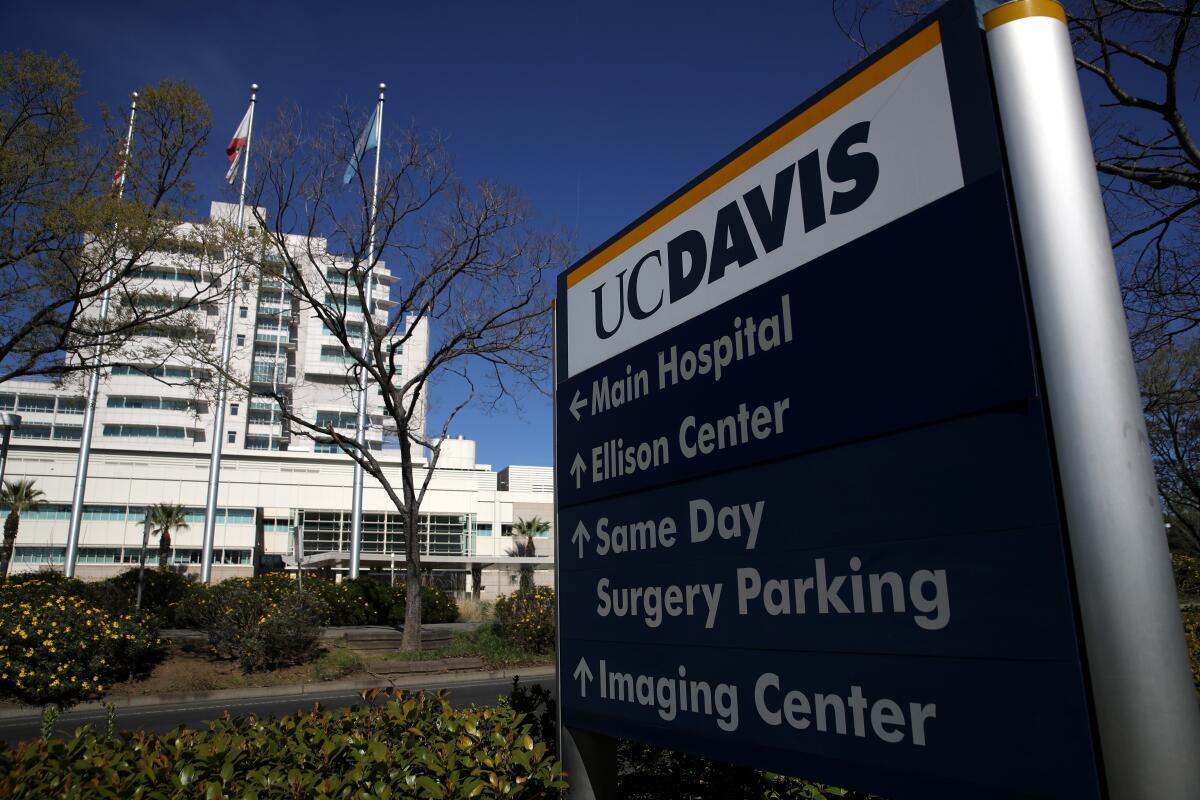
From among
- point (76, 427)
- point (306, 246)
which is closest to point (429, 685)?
point (306, 246)

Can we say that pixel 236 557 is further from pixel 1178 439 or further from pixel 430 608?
pixel 1178 439

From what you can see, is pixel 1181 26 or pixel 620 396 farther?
pixel 1181 26

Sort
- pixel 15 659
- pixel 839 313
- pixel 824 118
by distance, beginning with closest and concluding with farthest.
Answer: pixel 839 313, pixel 824 118, pixel 15 659

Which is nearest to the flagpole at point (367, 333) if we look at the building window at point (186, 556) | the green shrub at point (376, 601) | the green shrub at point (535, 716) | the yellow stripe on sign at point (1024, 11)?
the green shrub at point (376, 601)

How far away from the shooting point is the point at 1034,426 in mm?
1636

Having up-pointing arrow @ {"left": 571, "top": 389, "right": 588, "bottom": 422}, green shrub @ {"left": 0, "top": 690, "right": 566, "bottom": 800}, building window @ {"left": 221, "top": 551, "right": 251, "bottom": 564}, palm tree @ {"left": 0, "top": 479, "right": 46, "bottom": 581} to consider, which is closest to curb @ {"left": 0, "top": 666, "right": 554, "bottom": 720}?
green shrub @ {"left": 0, "top": 690, "right": 566, "bottom": 800}

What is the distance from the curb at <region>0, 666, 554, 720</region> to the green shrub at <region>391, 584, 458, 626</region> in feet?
32.4

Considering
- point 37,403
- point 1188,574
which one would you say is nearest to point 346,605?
point 1188,574

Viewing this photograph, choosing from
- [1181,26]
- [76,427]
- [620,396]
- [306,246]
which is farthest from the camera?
[76,427]

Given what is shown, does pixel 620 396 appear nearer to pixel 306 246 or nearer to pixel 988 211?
pixel 988 211

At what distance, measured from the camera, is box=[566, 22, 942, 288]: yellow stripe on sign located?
2.09 m

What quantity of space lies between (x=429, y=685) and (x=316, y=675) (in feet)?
7.35

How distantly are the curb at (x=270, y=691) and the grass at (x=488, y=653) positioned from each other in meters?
0.72

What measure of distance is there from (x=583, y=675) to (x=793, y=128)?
6.74ft
